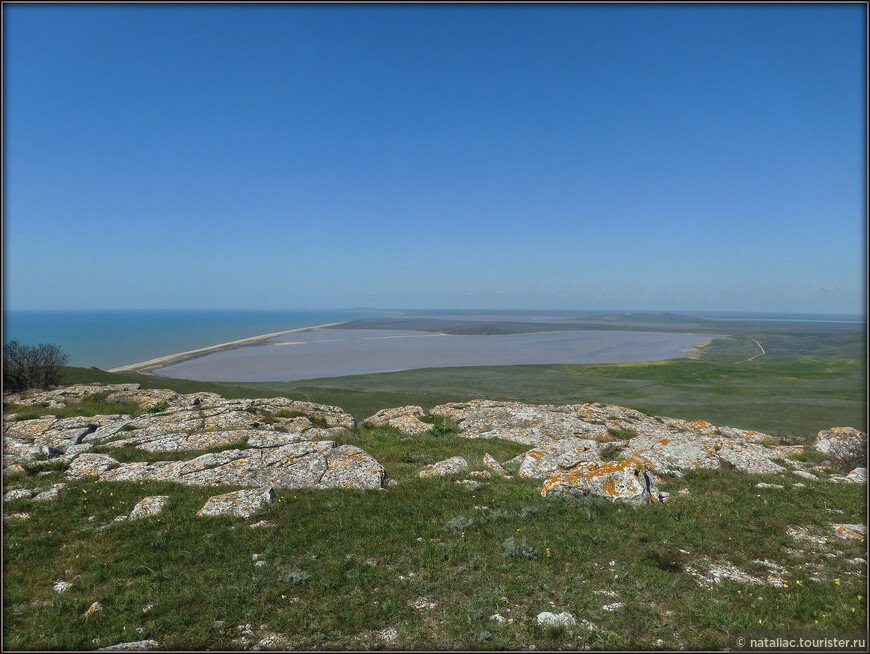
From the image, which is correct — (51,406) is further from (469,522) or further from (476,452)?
(469,522)

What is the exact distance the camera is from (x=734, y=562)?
8.90 metres

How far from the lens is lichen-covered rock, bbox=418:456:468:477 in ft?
48.4

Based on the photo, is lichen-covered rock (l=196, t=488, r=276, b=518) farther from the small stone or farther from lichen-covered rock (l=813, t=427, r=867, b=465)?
lichen-covered rock (l=813, t=427, r=867, b=465)

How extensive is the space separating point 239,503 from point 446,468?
7508 mm

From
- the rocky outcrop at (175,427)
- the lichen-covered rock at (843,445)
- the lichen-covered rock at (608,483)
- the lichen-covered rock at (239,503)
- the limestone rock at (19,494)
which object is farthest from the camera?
the lichen-covered rock at (843,445)

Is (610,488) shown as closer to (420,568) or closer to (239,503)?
(420,568)

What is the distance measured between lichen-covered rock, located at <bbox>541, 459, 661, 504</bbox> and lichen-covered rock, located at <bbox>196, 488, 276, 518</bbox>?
923cm

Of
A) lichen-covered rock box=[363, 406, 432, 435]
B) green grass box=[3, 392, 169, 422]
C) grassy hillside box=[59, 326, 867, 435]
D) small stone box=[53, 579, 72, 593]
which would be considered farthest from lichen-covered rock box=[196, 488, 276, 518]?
grassy hillside box=[59, 326, 867, 435]

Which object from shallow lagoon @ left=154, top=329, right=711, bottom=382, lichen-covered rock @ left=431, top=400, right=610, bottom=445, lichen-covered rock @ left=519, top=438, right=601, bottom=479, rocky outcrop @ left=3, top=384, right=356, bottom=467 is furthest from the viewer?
shallow lagoon @ left=154, top=329, right=711, bottom=382

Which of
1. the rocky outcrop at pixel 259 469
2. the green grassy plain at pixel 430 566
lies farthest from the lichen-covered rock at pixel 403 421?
the green grassy plain at pixel 430 566

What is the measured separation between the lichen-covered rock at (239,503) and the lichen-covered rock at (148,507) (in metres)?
1.34

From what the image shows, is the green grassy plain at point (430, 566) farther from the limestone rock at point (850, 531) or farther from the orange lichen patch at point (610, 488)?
the orange lichen patch at point (610, 488)

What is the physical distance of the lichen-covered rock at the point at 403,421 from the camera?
23219 mm

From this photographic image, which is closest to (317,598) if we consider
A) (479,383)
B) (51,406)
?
(51,406)
